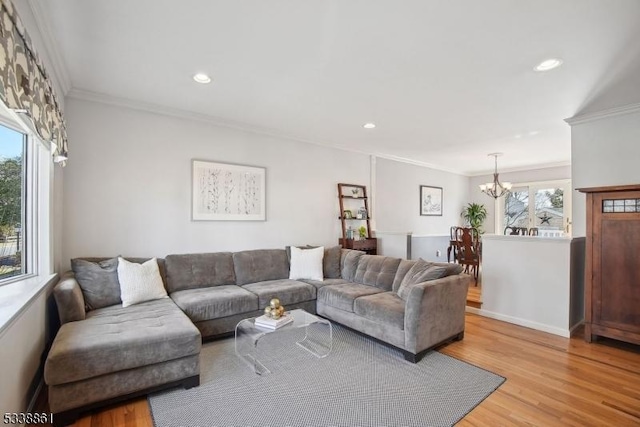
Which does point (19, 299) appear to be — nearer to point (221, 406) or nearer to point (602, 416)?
point (221, 406)

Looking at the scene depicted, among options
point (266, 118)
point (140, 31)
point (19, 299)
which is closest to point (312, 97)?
point (266, 118)

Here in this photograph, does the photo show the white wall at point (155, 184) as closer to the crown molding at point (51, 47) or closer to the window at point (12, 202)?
the crown molding at point (51, 47)

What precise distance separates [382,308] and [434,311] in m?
0.46

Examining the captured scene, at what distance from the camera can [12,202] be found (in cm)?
225

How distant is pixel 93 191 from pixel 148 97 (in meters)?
1.12

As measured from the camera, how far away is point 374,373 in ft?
8.16

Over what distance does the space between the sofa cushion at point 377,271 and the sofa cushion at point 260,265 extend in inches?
38.6

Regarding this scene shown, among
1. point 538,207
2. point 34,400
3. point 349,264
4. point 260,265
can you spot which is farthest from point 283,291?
point 538,207

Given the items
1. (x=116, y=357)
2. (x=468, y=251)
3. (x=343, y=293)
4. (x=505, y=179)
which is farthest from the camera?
(x=505, y=179)

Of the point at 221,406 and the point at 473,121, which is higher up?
the point at 473,121

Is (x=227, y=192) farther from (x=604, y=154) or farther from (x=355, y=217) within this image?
(x=604, y=154)

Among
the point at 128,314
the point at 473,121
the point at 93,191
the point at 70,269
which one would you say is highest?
the point at 473,121

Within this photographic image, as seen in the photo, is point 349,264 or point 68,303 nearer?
point 68,303

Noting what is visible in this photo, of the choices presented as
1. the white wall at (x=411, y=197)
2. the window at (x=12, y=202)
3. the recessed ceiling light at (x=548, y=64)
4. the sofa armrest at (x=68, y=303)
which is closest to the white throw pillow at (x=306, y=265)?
the white wall at (x=411, y=197)
